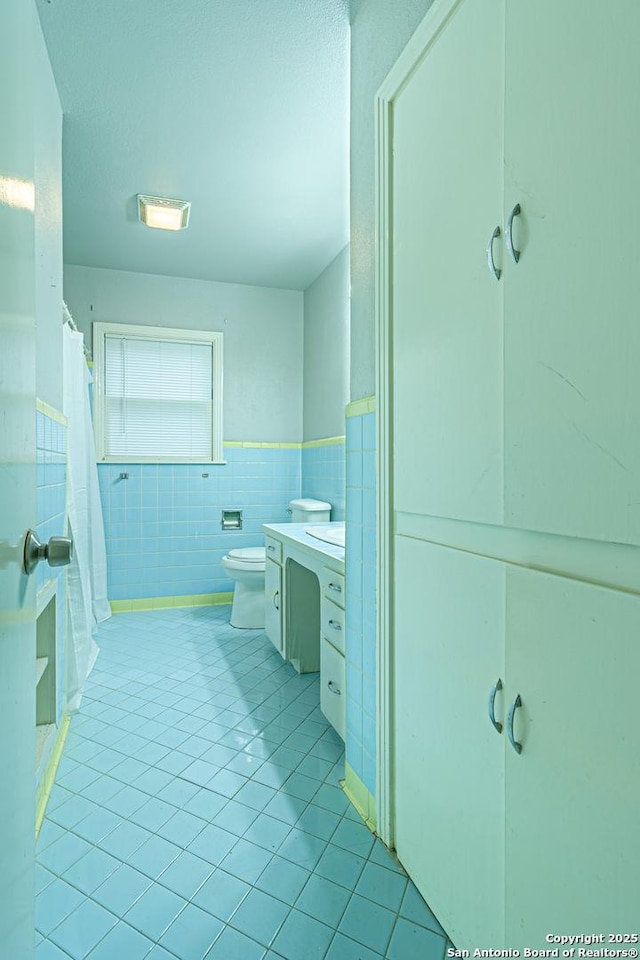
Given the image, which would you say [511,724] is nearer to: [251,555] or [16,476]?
[16,476]

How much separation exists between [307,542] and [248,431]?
1.98m

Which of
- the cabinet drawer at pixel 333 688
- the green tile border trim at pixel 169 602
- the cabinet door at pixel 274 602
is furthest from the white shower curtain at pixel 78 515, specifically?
the cabinet drawer at pixel 333 688

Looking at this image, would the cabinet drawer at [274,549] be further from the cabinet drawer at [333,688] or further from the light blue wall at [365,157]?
the light blue wall at [365,157]

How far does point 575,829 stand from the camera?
76cm

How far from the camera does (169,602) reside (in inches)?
156

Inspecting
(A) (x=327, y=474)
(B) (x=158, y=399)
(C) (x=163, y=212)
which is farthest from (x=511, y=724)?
(B) (x=158, y=399)

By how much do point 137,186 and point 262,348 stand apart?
1.60 metres

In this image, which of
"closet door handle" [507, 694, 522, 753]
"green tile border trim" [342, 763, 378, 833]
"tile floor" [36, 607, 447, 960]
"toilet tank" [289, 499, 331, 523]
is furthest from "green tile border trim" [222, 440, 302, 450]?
"closet door handle" [507, 694, 522, 753]

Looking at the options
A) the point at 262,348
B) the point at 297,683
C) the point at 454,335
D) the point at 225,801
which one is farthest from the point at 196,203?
the point at 225,801

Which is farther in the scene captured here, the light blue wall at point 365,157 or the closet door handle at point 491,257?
the light blue wall at point 365,157

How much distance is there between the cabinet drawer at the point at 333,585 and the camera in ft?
6.16

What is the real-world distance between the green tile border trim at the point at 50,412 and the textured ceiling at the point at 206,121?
4.12 feet

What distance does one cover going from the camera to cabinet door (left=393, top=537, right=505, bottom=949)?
0.98 m

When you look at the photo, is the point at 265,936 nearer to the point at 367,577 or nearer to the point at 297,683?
the point at 367,577
